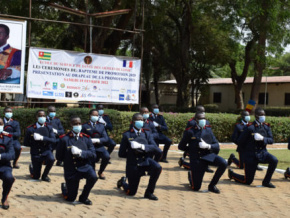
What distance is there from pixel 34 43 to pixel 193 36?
55.3 feet

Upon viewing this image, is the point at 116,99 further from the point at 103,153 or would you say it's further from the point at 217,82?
the point at 217,82

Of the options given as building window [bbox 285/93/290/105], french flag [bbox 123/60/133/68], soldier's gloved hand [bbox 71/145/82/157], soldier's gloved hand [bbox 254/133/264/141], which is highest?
french flag [bbox 123/60/133/68]

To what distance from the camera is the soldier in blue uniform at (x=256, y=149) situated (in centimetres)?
988

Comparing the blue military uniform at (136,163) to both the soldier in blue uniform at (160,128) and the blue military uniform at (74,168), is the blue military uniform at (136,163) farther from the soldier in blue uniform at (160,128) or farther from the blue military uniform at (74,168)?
the soldier in blue uniform at (160,128)

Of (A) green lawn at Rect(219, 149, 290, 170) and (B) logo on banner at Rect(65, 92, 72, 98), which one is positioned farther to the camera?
(B) logo on banner at Rect(65, 92, 72, 98)

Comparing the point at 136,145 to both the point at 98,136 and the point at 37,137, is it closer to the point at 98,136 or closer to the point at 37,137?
the point at 98,136

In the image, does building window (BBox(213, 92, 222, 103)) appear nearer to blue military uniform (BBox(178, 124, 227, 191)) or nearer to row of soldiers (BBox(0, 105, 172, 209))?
row of soldiers (BBox(0, 105, 172, 209))

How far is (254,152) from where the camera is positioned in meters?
9.98

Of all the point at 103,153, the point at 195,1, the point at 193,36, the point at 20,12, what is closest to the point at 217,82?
the point at 193,36

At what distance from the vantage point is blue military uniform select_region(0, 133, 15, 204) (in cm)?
725

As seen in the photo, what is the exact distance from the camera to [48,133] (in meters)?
10.0

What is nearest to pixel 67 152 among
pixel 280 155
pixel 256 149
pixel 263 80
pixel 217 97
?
pixel 256 149

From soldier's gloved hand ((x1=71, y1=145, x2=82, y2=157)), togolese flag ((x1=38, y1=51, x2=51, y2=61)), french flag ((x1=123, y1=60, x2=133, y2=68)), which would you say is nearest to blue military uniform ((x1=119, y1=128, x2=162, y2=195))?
soldier's gloved hand ((x1=71, y1=145, x2=82, y2=157))

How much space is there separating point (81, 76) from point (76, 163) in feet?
27.2
